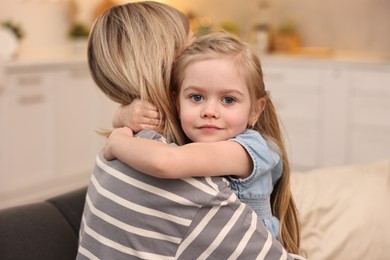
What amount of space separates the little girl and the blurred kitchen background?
2.98 metres

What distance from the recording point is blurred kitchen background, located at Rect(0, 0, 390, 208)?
4.34 m

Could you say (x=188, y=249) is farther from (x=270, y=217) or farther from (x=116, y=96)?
(x=116, y=96)

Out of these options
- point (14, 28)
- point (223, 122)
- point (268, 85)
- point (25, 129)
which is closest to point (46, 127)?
point (25, 129)

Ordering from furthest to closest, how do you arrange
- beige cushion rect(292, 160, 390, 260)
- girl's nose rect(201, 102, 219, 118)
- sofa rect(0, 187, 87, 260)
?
beige cushion rect(292, 160, 390, 260)
sofa rect(0, 187, 87, 260)
girl's nose rect(201, 102, 219, 118)

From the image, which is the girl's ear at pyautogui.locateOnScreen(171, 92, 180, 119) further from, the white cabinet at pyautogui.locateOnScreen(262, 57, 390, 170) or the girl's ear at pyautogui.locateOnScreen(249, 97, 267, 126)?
the white cabinet at pyautogui.locateOnScreen(262, 57, 390, 170)

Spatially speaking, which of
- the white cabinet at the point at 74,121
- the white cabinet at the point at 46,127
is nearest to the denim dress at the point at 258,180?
the white cabinet at the point at 46,127

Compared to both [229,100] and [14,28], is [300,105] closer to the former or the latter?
[14,28]

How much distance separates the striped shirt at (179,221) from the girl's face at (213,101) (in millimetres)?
103

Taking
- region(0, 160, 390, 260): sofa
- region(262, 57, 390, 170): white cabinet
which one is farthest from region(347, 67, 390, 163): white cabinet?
region(0, 160, 390, 260): sofa

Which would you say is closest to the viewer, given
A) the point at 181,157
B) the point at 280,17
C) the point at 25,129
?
the point at 181,157

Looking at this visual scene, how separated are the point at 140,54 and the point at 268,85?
4113mm

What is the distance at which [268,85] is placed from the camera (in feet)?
17.4

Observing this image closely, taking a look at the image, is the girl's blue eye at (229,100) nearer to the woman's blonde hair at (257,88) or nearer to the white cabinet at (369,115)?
the woman's blonde hair at (257,88)

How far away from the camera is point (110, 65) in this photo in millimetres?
1277
